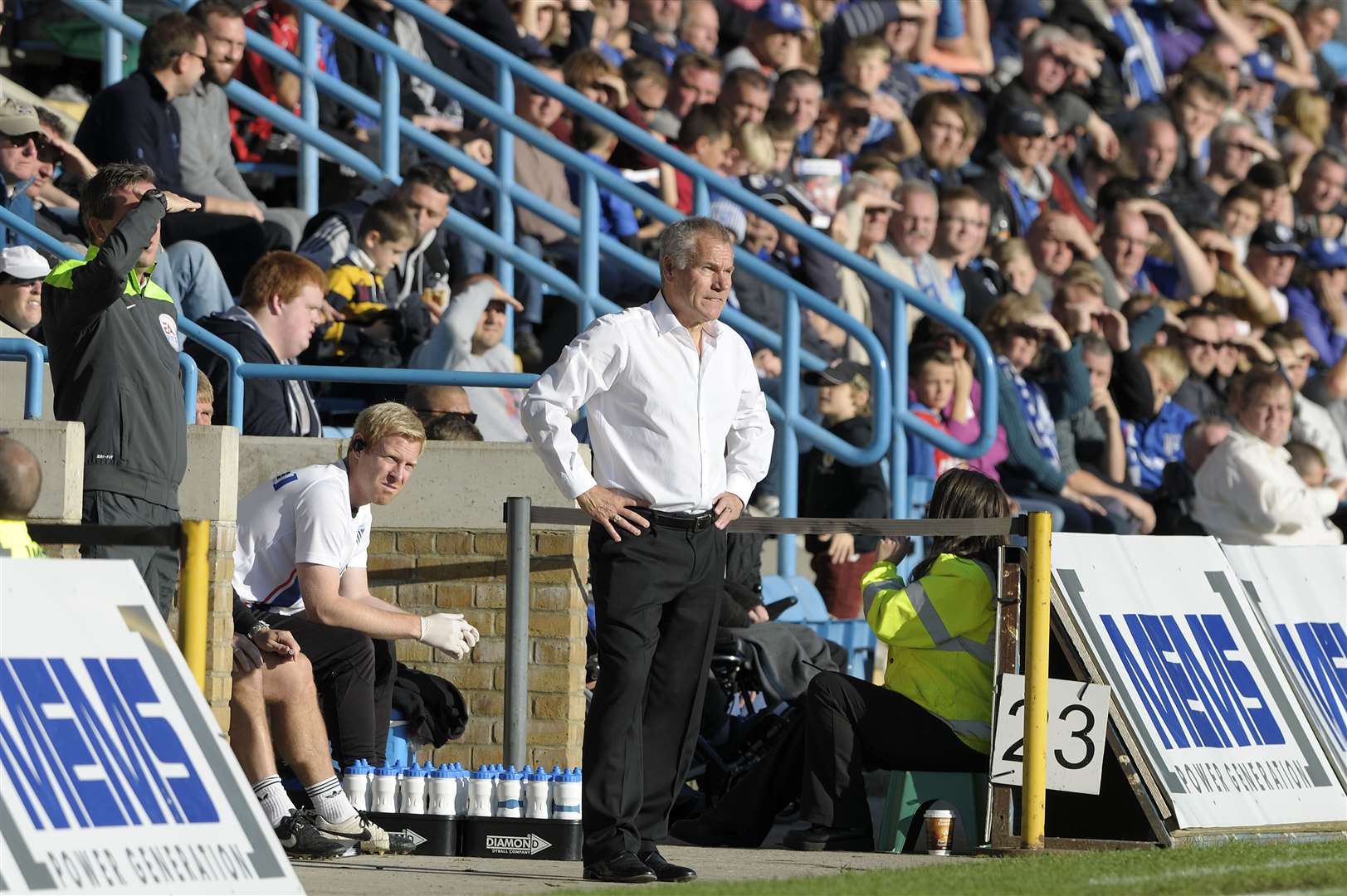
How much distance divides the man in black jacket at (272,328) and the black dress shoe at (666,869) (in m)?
3.14

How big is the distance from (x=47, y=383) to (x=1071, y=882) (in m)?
4.39

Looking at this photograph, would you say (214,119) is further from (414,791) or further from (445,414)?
(414,791)

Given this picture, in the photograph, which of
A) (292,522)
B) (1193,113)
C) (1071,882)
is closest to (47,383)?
(292,522)

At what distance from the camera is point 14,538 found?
6.19 meters

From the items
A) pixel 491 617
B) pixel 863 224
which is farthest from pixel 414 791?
pixel 863 224

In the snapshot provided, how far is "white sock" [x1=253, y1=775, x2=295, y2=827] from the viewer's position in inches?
302

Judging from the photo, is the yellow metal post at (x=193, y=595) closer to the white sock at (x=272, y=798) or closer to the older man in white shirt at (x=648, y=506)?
the older man in white shirt at (x=648, y=506)

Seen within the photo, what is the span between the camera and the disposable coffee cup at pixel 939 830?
25.7 feet

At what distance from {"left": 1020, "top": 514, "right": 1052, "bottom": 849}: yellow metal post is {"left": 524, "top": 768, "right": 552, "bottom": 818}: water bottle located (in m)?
1.45

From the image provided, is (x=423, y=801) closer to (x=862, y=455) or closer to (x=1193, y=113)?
(x=862, y=455)

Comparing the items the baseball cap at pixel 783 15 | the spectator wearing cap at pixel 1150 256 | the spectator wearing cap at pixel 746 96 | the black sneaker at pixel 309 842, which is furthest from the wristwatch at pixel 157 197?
the spectator wearing cap at pixel 1150 256

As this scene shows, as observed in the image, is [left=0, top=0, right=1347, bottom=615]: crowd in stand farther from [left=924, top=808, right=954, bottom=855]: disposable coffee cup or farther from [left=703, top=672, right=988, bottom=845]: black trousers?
[left=924, top=808, right=954, bottom=855]: disposable coffee cup

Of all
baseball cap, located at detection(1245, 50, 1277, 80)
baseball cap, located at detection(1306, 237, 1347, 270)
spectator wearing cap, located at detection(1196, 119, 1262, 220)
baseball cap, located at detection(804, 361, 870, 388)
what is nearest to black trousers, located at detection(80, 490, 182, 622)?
baseball cap, located at detection(804, 361, 870, 388)

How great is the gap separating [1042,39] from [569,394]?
1286 cm
